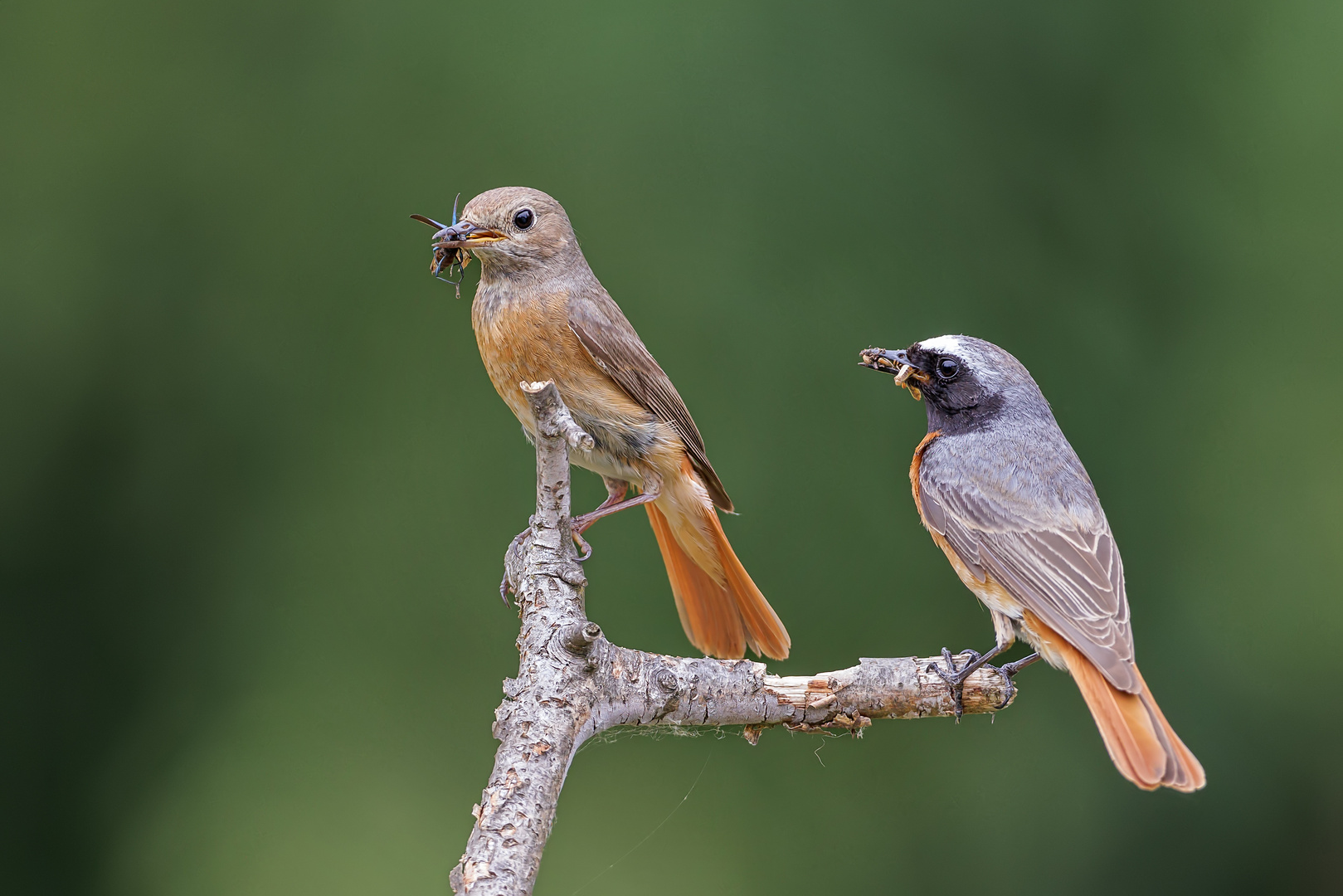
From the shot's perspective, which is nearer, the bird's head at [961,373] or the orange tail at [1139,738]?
the orange tail at [1139,738]

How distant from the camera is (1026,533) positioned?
2873mm

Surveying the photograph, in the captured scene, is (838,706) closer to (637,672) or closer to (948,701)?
(948,701)

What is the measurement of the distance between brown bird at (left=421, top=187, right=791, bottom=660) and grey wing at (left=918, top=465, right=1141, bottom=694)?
24.4 inches

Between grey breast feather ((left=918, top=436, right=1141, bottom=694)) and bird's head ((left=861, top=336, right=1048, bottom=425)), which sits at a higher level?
bird's head ((left=861, top=336, right=1048, bottom=425))

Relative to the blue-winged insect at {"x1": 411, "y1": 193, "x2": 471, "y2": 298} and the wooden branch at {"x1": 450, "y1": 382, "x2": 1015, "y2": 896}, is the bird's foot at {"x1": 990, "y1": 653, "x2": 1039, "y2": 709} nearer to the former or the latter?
the wooden branch at {"x1": 450, "y1": 382, "x2": 1015, "y2": 896}

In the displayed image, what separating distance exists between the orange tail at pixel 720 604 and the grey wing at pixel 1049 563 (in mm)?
571

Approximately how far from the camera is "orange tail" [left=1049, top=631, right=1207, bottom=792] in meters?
2.13

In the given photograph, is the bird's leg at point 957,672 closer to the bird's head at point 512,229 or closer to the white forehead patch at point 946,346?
the white forehead patch at point 946,346

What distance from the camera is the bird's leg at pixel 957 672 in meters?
2.86

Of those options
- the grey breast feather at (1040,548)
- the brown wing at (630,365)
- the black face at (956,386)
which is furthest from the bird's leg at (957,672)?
the brown wing at (630,365)

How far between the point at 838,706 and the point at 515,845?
105cm

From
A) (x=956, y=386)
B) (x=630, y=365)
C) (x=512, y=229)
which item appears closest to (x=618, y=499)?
(x=630, y=365)

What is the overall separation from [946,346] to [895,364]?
15 cm

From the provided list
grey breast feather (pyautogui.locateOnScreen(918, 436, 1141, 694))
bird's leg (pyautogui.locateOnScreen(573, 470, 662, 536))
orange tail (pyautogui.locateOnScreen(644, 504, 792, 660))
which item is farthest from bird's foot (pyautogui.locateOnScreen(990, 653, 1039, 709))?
bird's leg (pyautogui.locateOnScreen(573, 470, 662, 536))
